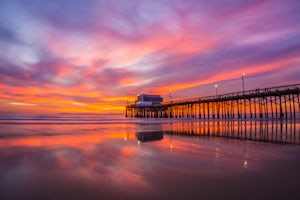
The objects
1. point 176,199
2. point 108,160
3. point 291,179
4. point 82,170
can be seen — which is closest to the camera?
point 176,199

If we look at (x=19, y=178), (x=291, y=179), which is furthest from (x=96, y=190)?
(x=291, y=179)

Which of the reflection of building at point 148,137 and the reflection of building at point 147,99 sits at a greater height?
the reflection of building at point 147,99

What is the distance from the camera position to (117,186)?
3998 millimetres

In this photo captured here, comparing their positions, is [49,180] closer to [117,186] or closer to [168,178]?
[117,186]

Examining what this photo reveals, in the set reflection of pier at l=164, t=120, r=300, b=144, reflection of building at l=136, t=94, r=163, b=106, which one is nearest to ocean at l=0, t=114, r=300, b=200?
reflection of pier at l=164, t=120, r=300, b=144

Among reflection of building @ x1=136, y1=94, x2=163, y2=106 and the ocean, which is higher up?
reflection of building @ x1=136, y1=94, x2=163, y2=106

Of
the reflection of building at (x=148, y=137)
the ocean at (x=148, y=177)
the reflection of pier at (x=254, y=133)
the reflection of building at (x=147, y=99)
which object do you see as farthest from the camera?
the reflection of building at (x=147, y=99)

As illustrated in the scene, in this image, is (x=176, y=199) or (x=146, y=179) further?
(x=146, y=179)

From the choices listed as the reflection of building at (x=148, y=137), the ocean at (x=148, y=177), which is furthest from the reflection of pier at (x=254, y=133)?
the ocean at (x=148, y=177)

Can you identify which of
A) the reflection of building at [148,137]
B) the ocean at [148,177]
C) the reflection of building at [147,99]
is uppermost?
the reflection of building at [147,99]

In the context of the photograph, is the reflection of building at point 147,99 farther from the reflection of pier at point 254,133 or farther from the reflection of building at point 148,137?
the reflection of building at point 148,137

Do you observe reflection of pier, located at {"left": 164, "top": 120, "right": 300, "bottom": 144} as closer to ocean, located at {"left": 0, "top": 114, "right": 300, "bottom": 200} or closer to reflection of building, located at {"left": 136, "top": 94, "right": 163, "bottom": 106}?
ocean, located at {"left": 0, "top": 114, "right": 300, "bottom": 200}

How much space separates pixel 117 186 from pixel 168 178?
1.07 meters

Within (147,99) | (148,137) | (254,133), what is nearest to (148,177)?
(148,137)
